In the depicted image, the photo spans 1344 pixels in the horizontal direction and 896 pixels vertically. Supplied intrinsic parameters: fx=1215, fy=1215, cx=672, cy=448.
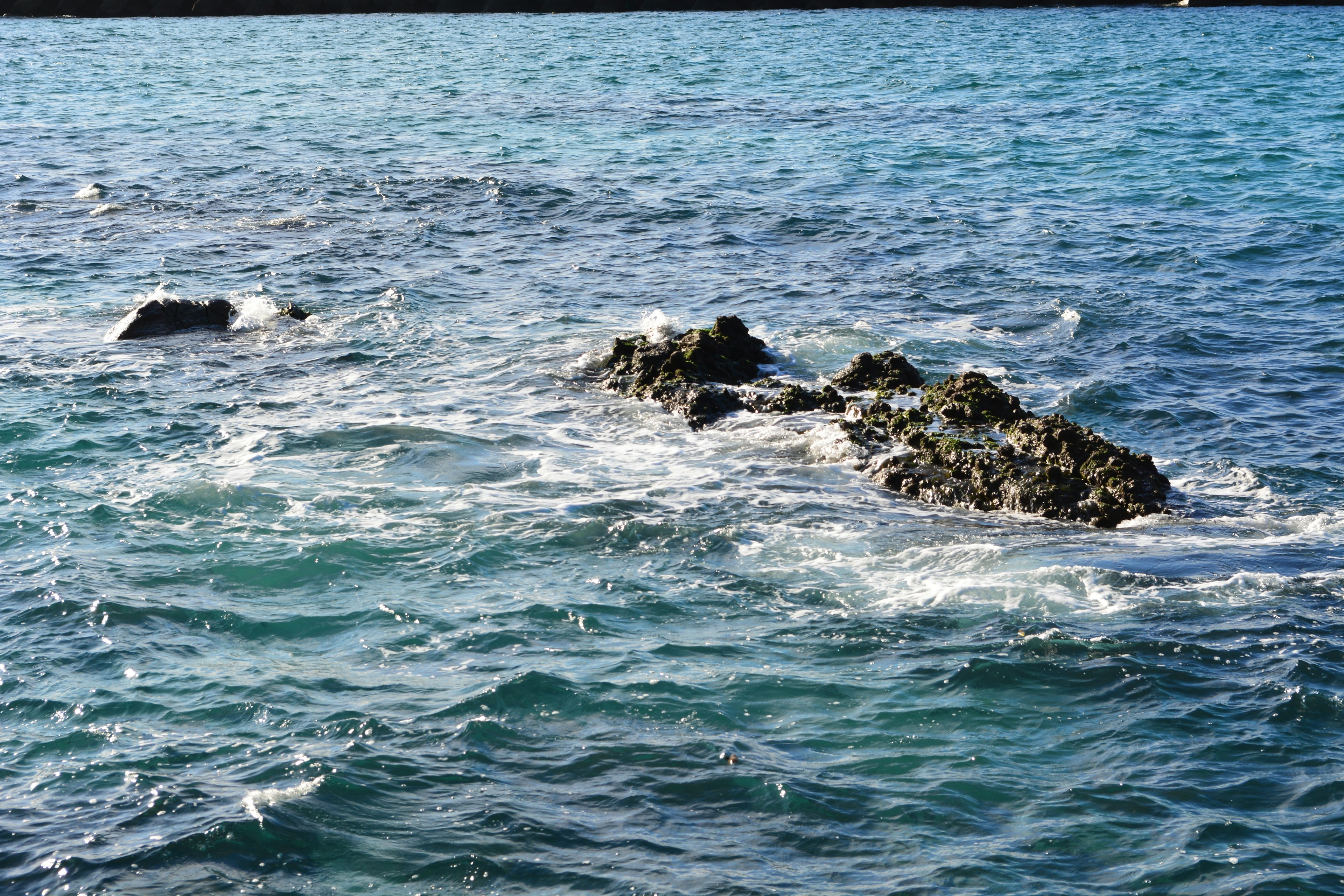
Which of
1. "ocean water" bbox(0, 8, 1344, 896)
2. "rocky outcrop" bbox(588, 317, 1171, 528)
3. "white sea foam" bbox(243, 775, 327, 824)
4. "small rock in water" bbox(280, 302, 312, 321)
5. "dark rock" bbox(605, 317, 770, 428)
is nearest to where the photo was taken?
"ocean water" bbox(0, 8, 1344, 896)

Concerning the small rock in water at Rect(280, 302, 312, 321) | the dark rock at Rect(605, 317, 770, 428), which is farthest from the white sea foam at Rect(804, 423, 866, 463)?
the small rock in water at Rect(280, 302, 312, 321)

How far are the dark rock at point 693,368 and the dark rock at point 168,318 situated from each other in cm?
730

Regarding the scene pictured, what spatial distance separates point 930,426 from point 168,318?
13.0 meters

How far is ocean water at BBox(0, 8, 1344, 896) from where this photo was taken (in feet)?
28.4

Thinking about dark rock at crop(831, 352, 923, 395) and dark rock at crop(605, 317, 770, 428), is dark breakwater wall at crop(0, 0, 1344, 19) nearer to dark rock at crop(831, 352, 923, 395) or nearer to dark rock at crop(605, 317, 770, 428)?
A: dark rock at crop(605, 317, 770, 428)

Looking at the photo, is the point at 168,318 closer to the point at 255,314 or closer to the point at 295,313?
the point at 255,314

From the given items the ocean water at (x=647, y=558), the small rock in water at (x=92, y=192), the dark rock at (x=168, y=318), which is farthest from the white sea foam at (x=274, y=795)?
the small rock in water at (x=92, y=192)

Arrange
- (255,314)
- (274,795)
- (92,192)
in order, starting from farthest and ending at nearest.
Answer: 1. (92,192)
2. (255,314)
3. (274,795)

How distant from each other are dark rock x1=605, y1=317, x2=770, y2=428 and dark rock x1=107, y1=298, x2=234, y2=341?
288 inches

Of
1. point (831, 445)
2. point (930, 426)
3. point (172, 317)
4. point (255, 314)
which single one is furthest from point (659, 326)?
point (172, 317)

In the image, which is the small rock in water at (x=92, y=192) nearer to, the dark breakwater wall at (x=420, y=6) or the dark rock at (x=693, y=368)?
the dark rock at (x=693, y=368)

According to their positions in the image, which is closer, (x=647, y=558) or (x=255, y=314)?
(x=647, y=558)

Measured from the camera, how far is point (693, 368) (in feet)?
56.7

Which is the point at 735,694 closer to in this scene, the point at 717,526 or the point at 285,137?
the point at 717,526
